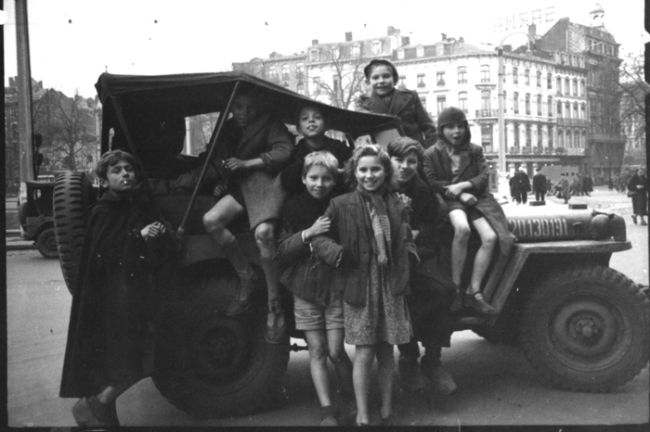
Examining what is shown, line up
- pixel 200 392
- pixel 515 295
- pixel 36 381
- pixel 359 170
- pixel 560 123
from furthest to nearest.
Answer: pixel 560 123
pixel 36 381
pixel 515 295
pixel 200 392
pixel 359 170

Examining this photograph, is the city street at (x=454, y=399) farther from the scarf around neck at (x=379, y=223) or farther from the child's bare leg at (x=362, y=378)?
the scarf around neck at (x=379, y=223)

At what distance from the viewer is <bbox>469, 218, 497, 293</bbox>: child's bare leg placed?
4598 millimetres

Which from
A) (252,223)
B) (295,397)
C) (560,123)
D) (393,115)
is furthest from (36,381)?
(560,123)

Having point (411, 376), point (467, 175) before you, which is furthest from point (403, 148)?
point (411, 376)

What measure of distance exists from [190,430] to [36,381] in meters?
1.96

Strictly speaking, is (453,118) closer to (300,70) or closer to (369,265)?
(369,265)

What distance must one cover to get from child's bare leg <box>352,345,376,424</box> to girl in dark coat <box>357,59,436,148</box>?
211 cm

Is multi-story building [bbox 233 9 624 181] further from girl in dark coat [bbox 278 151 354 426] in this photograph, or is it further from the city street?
girl in dark coat [bbox 278 151 354 426]

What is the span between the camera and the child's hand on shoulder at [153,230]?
4.14 metres

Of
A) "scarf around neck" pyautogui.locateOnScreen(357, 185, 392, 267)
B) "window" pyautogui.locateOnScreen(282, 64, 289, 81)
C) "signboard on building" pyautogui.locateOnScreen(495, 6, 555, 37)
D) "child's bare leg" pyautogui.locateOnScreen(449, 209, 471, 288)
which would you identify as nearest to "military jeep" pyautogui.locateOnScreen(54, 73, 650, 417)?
"child's bare leg" pyautogui.locateOnScreen(449, 209, 471, 288)

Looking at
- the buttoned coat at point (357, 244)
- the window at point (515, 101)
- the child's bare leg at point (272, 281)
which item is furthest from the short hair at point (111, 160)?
the window at point (515, 101)

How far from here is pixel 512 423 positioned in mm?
4238

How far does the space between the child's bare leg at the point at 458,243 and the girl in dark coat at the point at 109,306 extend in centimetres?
207

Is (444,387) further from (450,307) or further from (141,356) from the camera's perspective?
(141,356)
